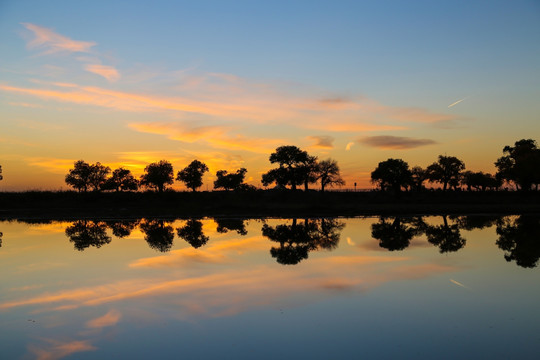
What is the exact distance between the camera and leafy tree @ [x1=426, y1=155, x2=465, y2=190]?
126 metres

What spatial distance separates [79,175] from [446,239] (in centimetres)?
12973

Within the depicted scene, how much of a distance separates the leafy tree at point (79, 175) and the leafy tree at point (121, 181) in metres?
7.41

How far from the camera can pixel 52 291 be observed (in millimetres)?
17078

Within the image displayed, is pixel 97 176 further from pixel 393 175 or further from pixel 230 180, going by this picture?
pixel 393 175

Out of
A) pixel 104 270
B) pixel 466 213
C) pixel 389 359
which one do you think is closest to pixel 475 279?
pixel 389 359

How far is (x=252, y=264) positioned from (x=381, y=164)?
107m

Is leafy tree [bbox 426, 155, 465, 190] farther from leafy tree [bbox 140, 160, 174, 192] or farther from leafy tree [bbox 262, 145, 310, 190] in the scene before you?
leafy tree [bbox 140, 160, 174, 192]

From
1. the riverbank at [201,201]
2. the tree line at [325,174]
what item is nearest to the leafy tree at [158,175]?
the tree line at [325,174]

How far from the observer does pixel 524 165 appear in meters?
94.1

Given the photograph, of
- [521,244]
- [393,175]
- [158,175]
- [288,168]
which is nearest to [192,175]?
[158,175]

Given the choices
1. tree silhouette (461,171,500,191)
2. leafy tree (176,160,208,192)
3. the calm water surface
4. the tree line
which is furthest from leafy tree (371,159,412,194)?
the calm water surface

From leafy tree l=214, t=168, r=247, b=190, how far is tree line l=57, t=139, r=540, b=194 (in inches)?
544

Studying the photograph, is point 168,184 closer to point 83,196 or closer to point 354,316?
point 83,196

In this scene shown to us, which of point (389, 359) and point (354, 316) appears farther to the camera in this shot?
→ point (354, 316)
